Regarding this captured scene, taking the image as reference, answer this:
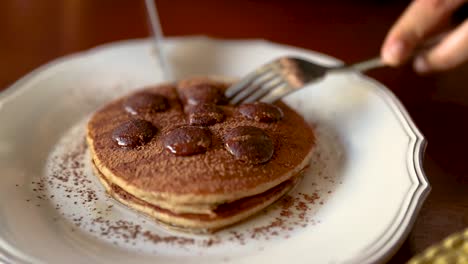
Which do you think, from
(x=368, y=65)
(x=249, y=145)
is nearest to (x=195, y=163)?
(x=249, y=145)

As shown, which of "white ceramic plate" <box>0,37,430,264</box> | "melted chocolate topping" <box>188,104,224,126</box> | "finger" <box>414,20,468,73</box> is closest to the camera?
"white ceramic plate" <box>0,37,430,264</box>

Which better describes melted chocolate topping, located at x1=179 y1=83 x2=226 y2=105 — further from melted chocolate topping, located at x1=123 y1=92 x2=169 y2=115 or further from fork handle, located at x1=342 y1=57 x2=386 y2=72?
fork handle, located at x1=342 y1=57 x2=386 y2=72

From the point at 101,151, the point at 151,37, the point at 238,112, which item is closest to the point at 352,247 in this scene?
the point at 238,112

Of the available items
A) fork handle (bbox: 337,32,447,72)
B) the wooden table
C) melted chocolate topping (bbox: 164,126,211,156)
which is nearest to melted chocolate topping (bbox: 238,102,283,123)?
melted chocolate topping (bbox: 164,126,211,156)

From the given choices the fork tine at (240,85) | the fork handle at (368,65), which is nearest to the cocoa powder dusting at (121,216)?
the fork tine at (240,85)

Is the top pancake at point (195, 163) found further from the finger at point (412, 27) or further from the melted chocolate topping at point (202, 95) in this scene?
the finger at point (412, 27)

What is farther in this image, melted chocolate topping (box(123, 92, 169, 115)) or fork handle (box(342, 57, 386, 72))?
fork handle (box(342, 57, 386, 72))

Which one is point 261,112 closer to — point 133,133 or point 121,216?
point 133,133

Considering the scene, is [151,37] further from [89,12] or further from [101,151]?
[101,151]

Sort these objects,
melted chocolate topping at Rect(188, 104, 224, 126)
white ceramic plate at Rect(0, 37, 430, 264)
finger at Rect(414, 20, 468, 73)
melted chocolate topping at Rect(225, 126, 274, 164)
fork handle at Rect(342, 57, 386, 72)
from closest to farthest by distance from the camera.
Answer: white ceramic plate at Rect(0, 37, 430, 264)
melted chocolate topping at Rect(225, 126, 274, 164)
melted chocolate topping at Rect(188, 104, 224, 126)
finger at Rect(414, 20, 468, 73)
fork handle at Rect(342, 57, 386, 72)
